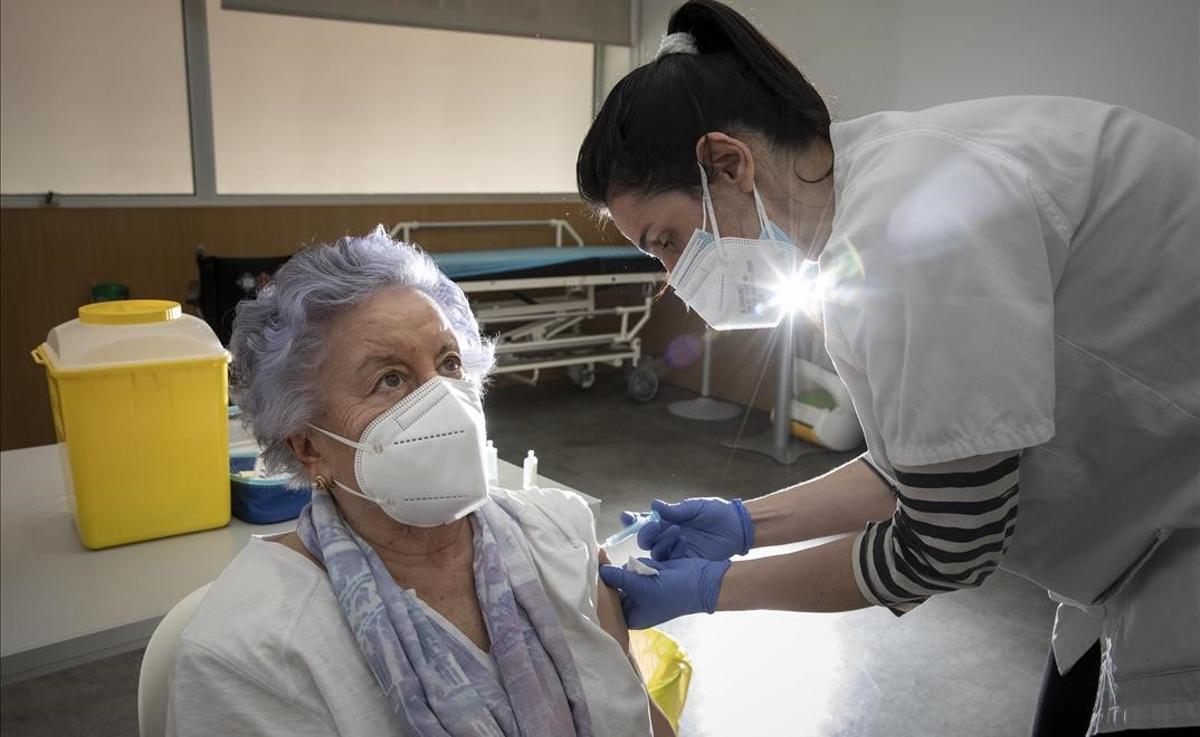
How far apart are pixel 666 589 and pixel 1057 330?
0.63 meters

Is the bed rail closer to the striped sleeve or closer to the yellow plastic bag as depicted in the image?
the yellow plastic bag

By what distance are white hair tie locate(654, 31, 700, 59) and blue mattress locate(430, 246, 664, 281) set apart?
3.46m

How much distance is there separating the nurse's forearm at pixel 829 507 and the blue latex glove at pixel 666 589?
206mm

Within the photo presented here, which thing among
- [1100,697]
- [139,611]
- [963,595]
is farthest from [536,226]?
[1100,697]

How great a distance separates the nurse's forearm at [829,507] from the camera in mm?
1435

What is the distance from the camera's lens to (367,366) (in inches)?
49.9

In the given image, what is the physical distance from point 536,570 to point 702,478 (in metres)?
3.01

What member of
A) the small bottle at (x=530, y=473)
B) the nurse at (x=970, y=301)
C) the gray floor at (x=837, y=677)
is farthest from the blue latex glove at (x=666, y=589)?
the gray floor at (x=837, y=677)

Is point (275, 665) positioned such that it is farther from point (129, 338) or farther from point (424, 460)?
point (129, 338)

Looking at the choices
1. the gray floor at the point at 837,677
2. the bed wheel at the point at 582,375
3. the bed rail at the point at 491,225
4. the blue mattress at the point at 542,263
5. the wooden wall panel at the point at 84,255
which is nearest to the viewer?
the gray floor at the point at 837,677

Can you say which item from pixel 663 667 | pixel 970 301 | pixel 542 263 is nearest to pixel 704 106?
pixel 970 301

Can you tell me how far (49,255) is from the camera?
4270 mm

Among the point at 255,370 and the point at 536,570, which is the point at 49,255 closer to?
the point at 255,370

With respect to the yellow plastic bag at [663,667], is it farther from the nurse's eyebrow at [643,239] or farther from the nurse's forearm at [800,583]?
the nurse's eyebrow at [643,239]
